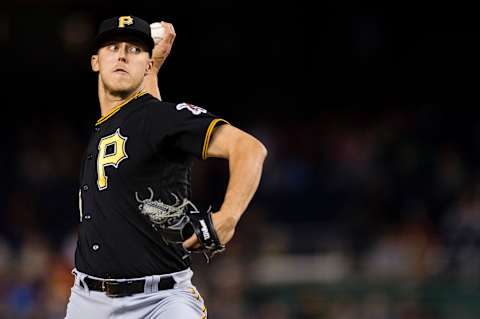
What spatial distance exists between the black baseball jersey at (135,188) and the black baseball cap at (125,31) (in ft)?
0.84

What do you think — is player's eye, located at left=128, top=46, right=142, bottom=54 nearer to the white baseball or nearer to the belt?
the white baseball

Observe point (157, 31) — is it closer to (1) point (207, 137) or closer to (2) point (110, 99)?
(2) point (110, 99)

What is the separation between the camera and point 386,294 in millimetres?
9125

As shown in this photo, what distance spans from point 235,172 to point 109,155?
2.33ft

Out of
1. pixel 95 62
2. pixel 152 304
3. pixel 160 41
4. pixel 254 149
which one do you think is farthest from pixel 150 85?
pixel 254 149

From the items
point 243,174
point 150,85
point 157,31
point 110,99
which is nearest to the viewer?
point 243,174

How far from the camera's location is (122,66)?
154 inches

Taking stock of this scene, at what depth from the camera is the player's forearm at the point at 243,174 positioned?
129 inches

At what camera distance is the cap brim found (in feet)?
12.9

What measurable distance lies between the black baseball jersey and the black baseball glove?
0.18 feet

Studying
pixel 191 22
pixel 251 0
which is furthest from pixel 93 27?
pixel 251 0

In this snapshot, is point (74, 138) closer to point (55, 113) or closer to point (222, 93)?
point (55, 113)

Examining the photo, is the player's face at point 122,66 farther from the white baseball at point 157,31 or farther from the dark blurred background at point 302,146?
the dark blurred background at point 302,146

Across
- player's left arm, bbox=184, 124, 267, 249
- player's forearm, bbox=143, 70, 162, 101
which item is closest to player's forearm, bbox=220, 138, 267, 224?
player's left arm, bbox=184, 124, 267, 249
